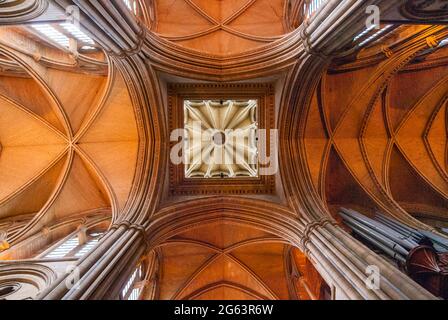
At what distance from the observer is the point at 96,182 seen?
Result: 38.5 ft

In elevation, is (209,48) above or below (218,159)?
above

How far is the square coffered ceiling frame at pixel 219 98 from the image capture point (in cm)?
1109

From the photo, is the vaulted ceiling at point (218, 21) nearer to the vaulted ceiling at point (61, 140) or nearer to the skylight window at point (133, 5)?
the skylight window at point (133, 5)

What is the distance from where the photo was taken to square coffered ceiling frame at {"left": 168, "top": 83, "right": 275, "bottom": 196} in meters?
11.1

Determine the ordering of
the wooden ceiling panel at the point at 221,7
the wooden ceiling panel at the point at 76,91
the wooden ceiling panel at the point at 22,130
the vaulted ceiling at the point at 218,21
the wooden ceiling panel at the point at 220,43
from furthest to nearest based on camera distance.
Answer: the wooden ceiling panel at the point at 221,7 → the vaulted ceiling at the point at 218,21 → the wooden ceiling panel at the point at 220,43 → the wooden ceiling panel at the point at 22,130 → the wooden ceiling panel at the point at 76,91

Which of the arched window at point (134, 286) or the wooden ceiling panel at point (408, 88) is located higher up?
the wooden ceiling panel at point (408, 88)

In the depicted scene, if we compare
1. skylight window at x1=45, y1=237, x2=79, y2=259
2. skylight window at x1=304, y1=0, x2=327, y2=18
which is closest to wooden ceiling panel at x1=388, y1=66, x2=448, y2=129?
skylight window at x1=304, y1=0, x2=327, y2=18

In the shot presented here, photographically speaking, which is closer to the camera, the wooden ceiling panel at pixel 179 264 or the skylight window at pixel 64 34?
the skylight window at pixel 64 34

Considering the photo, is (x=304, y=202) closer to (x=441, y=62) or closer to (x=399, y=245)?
(x=399, y=245)

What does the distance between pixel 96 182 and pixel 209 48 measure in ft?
22.9

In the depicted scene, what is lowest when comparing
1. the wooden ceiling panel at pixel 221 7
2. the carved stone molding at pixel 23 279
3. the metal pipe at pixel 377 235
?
the carved stone molding at pixel 23 279

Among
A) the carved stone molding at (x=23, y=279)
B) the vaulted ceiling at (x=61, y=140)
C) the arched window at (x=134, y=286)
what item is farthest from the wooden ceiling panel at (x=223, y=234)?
the carved stone molding at (x=23, y=279)
